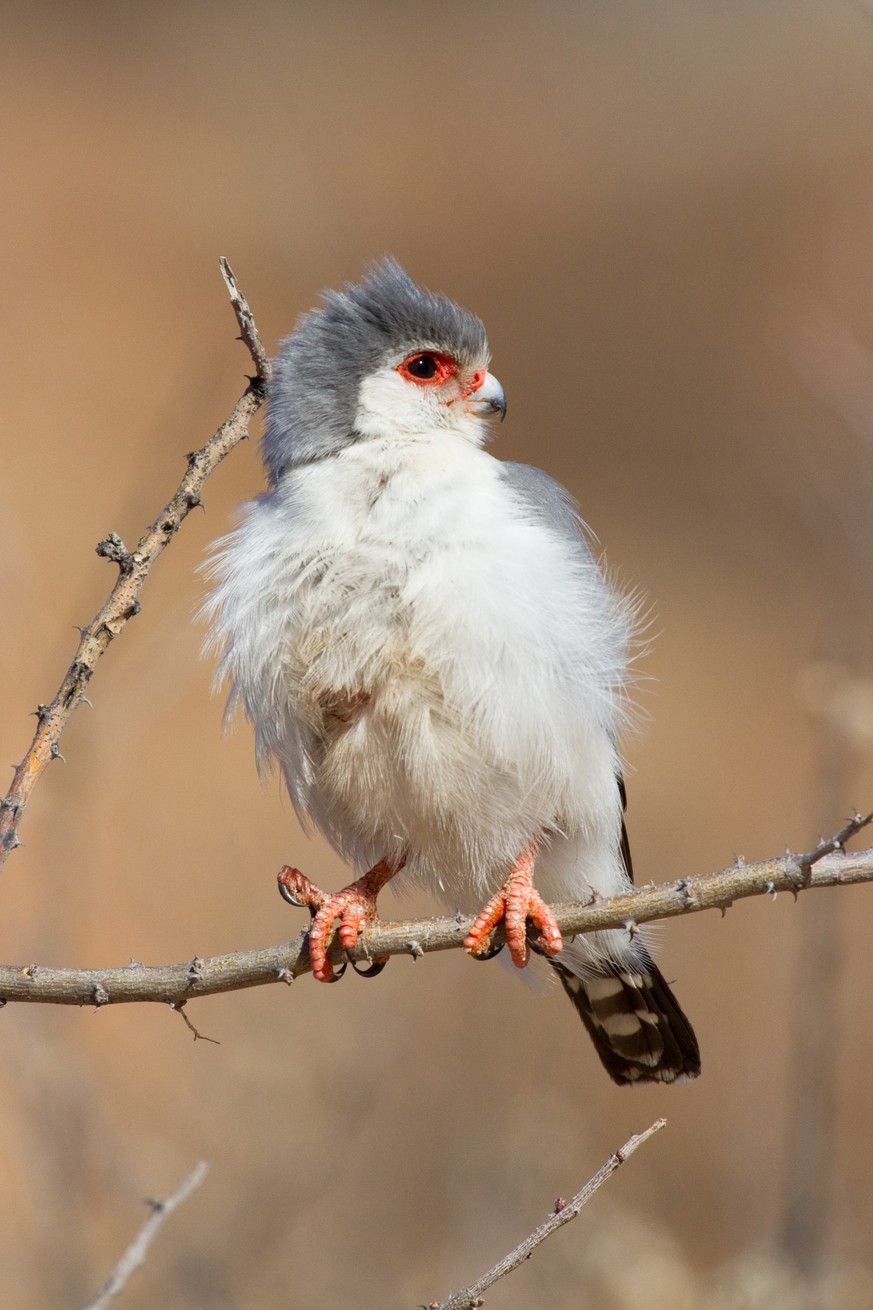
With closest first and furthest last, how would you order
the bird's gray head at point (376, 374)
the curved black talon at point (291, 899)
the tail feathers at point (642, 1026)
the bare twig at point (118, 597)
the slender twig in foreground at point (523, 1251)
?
the slender twig in foreground at point (523, 1251) < the bare twig at point (118, 597) < the curved black talon at point (291, 899) < the bird's gray head at point (376, 374) < the tail feathers at point (642, 1026)

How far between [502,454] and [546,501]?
20.9 ft

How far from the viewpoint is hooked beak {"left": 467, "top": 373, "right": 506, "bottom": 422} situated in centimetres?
350

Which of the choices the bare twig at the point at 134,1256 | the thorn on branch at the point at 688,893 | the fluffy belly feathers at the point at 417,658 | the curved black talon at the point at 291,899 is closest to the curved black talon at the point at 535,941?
the fluffy belly feathers at the point at 417,658

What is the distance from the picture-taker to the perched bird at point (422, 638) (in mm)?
2943

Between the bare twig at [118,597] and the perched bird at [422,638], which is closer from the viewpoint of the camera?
the bare twig at [118,597]

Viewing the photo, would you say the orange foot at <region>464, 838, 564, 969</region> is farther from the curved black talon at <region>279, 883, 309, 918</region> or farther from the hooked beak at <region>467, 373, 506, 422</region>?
the hooked beak at <region>467, 373, 506, 422</region>

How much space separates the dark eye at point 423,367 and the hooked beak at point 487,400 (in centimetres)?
13

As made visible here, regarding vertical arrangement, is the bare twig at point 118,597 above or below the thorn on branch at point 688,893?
above

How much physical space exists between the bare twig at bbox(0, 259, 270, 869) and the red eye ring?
1128 millimetres

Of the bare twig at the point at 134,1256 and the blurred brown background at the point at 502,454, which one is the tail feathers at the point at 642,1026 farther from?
the bare twig at the point at 134,1256

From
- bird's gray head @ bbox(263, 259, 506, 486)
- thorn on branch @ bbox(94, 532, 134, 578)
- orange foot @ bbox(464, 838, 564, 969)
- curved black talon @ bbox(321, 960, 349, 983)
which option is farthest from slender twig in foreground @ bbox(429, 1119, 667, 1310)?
bird's gray head @ bbox(263, 259, 506, 486)

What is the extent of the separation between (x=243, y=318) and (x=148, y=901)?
536 centimetres

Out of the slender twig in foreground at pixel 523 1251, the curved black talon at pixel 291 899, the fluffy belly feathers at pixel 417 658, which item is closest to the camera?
the slender twig in foreground at pixel 523 1251

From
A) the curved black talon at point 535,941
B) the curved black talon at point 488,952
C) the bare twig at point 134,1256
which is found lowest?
the bare twig at point 134,1256
